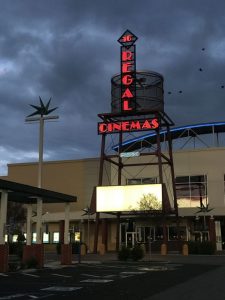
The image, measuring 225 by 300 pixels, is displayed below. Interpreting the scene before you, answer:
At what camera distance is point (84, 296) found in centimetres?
1477

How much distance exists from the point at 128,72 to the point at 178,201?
17.8 m

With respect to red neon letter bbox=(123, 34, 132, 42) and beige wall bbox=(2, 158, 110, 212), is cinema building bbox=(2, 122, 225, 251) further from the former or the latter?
red neon letter bbox=(123, 34, 132, 42)

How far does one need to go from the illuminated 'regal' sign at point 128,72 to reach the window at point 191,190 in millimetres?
13394

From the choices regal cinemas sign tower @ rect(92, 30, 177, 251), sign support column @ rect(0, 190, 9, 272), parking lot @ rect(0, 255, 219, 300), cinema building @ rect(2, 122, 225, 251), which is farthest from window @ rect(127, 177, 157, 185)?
parking lot @ rect(0, 255, 219, 300)

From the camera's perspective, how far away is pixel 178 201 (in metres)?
62.4

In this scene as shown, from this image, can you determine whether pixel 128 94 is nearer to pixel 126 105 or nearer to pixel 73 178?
pixel 126 105

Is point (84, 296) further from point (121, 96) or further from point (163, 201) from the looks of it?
point (121, 96)

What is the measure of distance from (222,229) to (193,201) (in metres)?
4.85

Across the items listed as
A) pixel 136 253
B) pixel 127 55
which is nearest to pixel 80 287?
pixel 136 253

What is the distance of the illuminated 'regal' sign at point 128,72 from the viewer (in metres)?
54.2

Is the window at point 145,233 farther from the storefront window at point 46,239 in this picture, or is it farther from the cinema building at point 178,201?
the storefront window at point 46,239

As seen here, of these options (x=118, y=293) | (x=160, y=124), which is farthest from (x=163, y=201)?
(x=118, y=293)

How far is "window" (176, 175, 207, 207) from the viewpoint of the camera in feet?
201

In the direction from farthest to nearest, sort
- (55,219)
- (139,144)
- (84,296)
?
1. (139,144)
2. (55,219)
3. (84,296)
